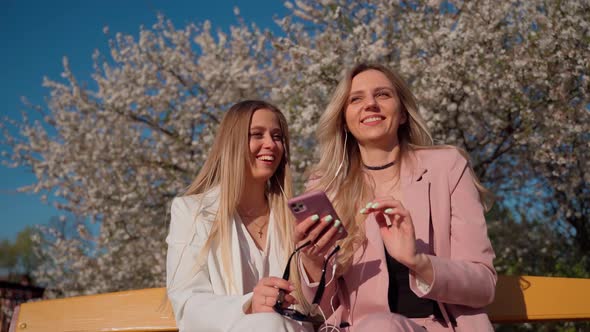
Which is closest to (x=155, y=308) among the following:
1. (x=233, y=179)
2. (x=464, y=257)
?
(x=233, y=179)

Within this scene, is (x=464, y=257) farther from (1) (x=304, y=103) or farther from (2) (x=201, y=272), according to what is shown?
(1) (x=304, y=103)

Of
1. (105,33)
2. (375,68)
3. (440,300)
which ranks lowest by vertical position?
(440,300)

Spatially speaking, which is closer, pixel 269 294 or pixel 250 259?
pixel 269 294

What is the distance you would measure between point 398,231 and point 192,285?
0.95m

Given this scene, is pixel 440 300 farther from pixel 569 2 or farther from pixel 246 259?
pixel 569 2

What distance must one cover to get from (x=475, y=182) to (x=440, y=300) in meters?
0.65

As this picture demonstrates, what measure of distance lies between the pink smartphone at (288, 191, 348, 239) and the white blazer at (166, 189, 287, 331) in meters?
0.42

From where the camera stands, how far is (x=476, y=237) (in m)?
2.27

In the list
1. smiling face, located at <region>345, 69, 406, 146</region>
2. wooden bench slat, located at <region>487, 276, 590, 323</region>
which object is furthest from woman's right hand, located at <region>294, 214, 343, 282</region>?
wooden bench slat, located at <region>487, 276, 590, 323</region>

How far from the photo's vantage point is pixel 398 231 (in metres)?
2.09

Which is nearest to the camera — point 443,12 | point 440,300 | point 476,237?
point 440,300

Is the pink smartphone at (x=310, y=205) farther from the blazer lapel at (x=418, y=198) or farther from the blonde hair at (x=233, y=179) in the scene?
the blonde hair at (x=233, y=179)

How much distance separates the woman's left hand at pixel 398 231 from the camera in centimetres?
206

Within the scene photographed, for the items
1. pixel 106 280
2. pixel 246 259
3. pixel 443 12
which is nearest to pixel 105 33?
pixel 106 280
